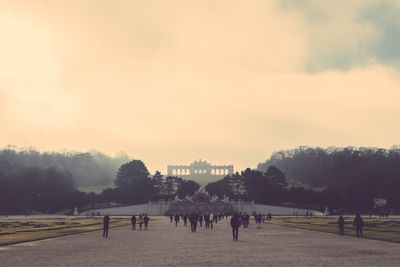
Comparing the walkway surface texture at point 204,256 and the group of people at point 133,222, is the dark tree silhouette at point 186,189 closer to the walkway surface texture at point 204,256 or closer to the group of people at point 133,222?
the group of people at point 133,222

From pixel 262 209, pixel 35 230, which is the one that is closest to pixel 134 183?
pixel 262 209

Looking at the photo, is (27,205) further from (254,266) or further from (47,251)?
(254,266)

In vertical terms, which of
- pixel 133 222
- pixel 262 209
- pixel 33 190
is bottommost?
pixel 133 222

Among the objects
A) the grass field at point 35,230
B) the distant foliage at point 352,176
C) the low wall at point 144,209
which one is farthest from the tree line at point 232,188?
the grass field at point 35,230

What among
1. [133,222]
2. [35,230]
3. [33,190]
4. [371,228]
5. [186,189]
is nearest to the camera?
[35,230]

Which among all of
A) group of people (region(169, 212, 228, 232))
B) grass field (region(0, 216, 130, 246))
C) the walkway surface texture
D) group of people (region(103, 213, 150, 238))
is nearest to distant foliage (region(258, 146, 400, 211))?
group of people (region(169, 212, 228, 232))

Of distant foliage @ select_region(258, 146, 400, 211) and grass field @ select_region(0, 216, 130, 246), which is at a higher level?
distant foliage @ select_region(258, 146, 400, 211)

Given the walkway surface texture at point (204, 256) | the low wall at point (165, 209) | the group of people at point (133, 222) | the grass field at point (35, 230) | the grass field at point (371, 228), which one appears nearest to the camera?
the walkway surface texture at point (204, 256)

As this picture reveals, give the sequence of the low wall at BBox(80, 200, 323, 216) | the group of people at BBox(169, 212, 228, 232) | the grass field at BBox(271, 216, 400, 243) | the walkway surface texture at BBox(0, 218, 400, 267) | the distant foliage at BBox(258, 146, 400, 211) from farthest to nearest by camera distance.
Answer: the distant foliage at BBox(258, 146, 400, 211)
the low wall at BBox(80, 200, 323, 216)
the group of people at BBox(169, 212, 228, 232)
the grass field at BBox(271, 216, 400, 243)
the walkway surface texture at BBox(0, 218, 400, 267)

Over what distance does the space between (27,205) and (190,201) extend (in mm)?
37383

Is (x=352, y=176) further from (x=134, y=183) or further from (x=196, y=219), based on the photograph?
(x=196, y=219)

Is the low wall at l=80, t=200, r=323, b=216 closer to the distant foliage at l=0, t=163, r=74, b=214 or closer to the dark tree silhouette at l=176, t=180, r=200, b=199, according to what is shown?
the distant foliage at l=0, t=163, r=74, b=214


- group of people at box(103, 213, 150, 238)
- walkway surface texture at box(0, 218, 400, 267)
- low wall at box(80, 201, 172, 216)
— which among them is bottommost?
walkway surface texture at box(0, 218, 400, 267)

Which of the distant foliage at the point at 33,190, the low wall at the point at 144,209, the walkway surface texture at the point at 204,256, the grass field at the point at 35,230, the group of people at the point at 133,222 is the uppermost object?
the distant foliage at the point at 33,190
